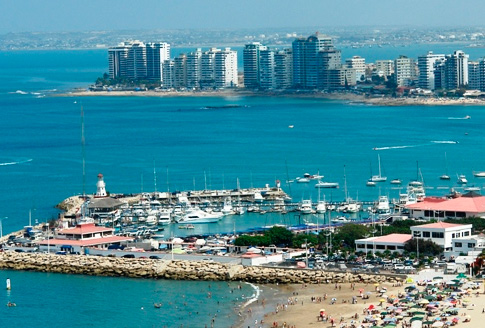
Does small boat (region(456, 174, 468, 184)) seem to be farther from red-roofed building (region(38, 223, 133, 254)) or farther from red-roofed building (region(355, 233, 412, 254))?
red-roofed building (region(38, 223, 133, 254))

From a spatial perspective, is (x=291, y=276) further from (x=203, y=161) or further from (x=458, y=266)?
(x=203, y=161)

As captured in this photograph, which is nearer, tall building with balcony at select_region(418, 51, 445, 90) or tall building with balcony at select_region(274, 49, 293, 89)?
tall building with balcony at select_region(418, 51, 445, 90)

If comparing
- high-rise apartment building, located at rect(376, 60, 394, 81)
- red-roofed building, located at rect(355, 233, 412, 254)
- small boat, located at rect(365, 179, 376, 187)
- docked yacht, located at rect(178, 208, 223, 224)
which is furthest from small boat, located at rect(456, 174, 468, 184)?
high-rise apartment building, located at rect(376, 60, 394, 81)

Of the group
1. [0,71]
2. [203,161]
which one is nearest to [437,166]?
[203,161]

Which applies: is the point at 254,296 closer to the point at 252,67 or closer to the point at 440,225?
the point at 440,225

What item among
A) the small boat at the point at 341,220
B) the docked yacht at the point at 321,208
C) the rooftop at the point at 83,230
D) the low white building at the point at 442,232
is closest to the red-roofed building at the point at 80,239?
the rooftop at the point at 83,230

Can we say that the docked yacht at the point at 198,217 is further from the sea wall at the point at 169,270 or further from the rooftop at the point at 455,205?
the sea wall at the point at 169,270

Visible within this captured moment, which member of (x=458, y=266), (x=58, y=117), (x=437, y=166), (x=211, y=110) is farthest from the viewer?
(x=211, y=110)

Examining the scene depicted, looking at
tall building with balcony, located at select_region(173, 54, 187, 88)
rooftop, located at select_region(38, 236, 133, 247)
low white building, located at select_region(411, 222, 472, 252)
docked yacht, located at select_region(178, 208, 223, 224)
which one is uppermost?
low white building, located at select_region(411, 222, 472, 252)
